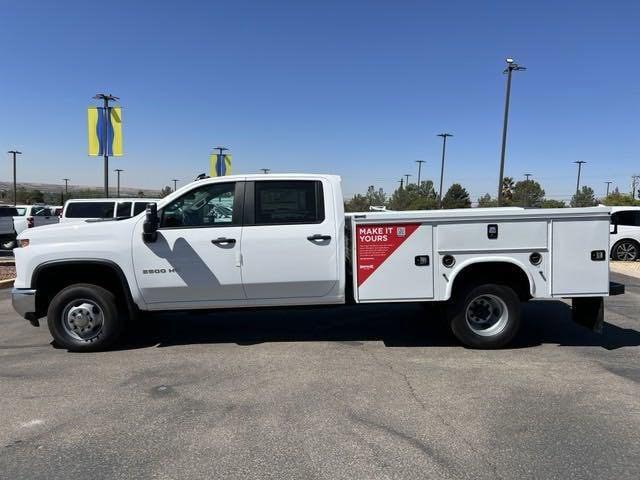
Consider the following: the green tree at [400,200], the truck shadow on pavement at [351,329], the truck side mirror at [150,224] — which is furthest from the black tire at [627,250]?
the green tree at [400,200]

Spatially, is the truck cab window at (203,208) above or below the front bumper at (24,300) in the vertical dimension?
above

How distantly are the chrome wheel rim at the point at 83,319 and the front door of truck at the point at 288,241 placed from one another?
1793 millimetres

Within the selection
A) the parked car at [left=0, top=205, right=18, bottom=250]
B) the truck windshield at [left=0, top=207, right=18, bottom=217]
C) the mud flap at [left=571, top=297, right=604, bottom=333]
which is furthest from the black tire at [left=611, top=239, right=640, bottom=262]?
the truck windshield at [left=0, top=207, right=18, bottom=217]

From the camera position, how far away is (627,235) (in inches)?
623

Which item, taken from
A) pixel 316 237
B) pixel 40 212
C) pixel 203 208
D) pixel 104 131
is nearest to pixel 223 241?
pixel 203 208

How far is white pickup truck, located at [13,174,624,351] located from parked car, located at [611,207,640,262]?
→ 1130cm

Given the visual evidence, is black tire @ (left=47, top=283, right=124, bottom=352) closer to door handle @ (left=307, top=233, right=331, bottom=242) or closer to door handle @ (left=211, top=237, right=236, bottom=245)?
door handle @ (left=211, top=237, right=236, bottom=245)

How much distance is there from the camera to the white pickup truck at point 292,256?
586 centimetres

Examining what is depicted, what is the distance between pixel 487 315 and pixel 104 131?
58.6 ft

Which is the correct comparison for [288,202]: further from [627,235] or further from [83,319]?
[627,235]

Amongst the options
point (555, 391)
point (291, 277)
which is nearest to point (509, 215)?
point (555, 391)

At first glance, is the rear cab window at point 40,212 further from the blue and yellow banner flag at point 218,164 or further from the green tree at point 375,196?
the green tree at point 375,196

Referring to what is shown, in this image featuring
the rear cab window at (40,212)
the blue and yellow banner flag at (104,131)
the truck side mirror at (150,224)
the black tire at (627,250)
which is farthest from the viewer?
the rear cab window at (40,212)

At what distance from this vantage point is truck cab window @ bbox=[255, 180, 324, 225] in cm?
601
